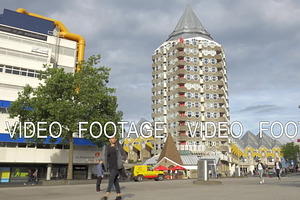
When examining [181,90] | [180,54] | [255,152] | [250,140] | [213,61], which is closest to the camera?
[181,90]

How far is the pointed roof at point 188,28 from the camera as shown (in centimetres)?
8466

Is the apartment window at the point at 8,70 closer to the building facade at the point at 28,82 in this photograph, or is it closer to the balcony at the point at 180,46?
the building facade at the point at 28,82

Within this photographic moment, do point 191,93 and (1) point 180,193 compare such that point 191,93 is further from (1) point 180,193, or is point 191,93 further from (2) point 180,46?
(1) point 180,193

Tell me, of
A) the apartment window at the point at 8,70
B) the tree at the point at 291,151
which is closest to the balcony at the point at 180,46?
the apartment window at the point at 8,70

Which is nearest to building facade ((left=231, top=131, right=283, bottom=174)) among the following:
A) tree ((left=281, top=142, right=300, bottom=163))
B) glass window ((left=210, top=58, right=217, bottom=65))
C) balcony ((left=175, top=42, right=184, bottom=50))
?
tree ((left=281, top=142, right=300, bottom=163))

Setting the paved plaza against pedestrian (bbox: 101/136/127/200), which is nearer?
pedestrian (bbox: 101/136/127/200)

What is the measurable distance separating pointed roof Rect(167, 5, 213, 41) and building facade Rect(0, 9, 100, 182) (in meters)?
42.7

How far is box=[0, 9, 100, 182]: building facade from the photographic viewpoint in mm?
40250

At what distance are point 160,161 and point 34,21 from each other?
1310 inches

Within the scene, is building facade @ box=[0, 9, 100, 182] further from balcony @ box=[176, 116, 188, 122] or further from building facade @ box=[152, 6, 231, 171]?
building facade @ box=[152, 6, 231, 171]

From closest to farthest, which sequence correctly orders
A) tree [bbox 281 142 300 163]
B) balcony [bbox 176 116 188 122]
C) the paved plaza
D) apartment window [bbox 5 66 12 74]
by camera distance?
the paved plaza < apartment window [bbox 5 66 12 74] < balcony [bbox 176 116 188 122] < tree [bbox 281 142 300 163]

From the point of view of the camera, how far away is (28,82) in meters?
43.2

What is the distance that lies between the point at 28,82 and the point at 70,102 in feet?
52.8

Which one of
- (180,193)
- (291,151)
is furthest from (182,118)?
(180,193)
